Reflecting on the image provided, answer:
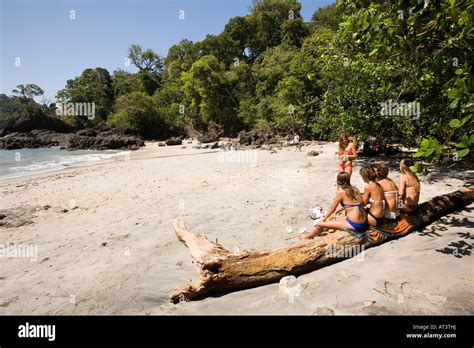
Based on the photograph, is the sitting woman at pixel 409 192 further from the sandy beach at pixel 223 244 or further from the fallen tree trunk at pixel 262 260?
the sandy beach at pixel 223 244

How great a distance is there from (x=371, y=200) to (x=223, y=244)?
2.85 metres

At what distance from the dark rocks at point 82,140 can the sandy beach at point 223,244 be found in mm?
22828

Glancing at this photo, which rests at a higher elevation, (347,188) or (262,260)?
(347,188)

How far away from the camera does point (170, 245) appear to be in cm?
571

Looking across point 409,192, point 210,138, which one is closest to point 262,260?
point 409,192

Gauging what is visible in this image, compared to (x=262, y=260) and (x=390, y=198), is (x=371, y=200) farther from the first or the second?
→ (x=262, y=260)

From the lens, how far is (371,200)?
15.8ft

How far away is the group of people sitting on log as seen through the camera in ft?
15.3

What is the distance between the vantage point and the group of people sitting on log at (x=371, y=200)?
4.66m

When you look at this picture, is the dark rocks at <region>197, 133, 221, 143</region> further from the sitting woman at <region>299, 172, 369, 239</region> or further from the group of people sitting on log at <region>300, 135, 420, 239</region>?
the sitting woman at <region>299, 172, 369, 239</region>

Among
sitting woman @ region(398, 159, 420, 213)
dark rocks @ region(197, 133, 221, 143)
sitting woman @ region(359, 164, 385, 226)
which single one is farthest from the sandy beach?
dark rocks @ region(197, 133, 221, 143)

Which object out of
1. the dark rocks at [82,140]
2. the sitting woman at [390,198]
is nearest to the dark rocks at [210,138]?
the dark rocks at [82,140]

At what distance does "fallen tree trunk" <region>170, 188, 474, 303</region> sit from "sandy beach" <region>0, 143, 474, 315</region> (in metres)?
0.14
